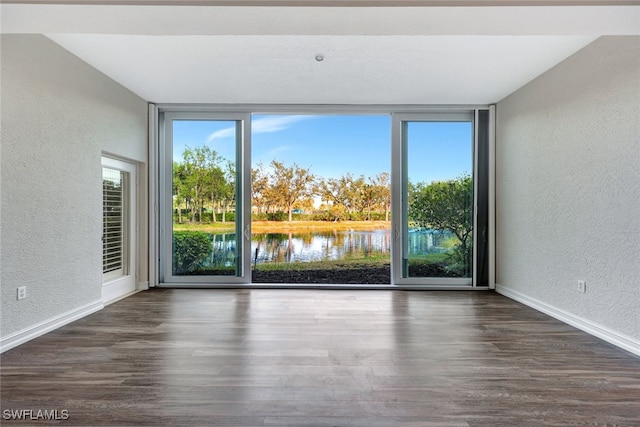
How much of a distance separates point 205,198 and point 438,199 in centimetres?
354

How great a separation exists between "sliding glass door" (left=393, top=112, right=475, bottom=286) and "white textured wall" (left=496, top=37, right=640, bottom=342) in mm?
635

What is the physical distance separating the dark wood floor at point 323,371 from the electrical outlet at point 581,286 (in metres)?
0.41

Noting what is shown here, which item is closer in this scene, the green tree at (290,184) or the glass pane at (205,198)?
the glass pane at (205,198)

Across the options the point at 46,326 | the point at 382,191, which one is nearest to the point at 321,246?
the point at 382,191

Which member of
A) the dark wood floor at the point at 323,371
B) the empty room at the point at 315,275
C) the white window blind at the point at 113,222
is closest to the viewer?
the dark wood floor at the point at 323,371

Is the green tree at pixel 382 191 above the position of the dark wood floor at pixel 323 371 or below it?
above

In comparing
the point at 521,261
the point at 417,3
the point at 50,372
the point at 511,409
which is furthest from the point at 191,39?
the point at 521,261

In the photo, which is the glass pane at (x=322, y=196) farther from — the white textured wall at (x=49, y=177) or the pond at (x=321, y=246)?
the white textured wall at (x=49, y=177)

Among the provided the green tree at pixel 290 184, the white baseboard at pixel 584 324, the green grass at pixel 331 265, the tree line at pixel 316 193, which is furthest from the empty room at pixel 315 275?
the green tree at pixel 290 184

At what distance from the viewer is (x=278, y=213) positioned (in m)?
6.65

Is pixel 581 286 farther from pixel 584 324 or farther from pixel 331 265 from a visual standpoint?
pixel 331 265

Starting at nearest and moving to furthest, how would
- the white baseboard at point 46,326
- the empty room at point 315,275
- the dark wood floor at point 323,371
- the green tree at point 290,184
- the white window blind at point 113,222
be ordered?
1. the dark wood floor at point 323,371
2. the empty room at point 315,275
3. the white baseboard at point 46,326
4. the white window blind at point 113,222
5. the green tree at point 290,184

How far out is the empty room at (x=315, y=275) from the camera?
2.04 m

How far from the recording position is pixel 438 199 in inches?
199
